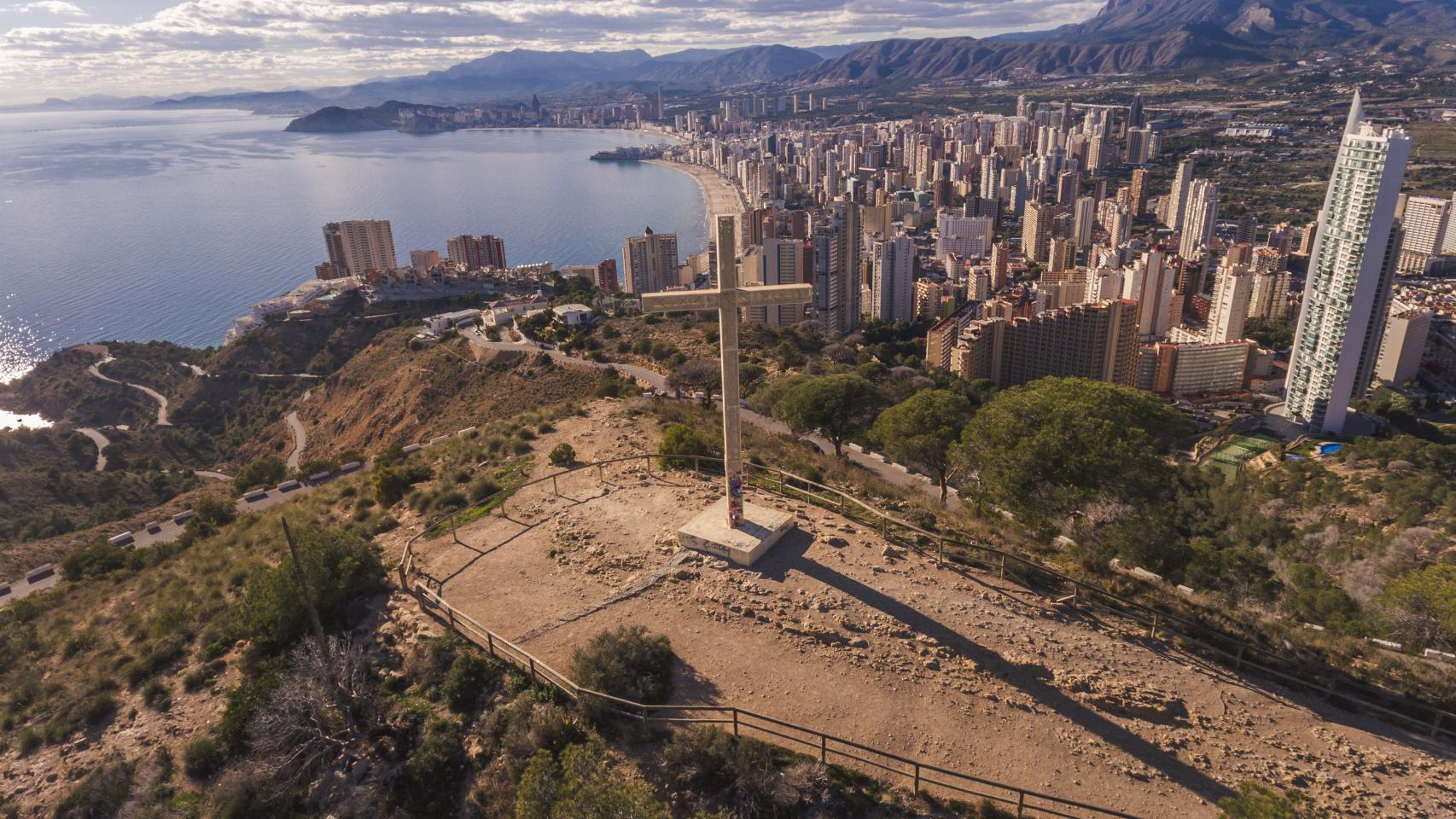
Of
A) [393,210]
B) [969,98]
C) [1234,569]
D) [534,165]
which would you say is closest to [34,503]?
[1234,569]

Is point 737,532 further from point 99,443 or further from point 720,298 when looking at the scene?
point 99,443

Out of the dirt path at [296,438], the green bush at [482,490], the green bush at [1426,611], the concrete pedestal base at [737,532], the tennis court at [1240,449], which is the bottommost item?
the tennis court at [1240,449]

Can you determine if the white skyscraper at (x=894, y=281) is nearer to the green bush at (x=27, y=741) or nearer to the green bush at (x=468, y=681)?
the green bush at (x=468, y=681)

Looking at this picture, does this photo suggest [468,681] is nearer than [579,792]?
No

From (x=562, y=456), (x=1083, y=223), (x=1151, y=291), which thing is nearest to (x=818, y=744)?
(x=562, y=456)

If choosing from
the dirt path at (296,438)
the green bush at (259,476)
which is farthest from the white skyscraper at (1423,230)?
the dirt path at (296,438)

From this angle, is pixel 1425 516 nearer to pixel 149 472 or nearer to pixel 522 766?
pixel 522 766

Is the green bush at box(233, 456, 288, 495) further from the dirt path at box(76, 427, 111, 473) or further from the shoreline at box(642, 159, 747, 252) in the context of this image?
the shoreline at box(642, 159, 747, 252)
